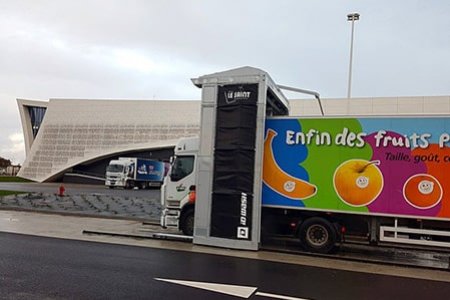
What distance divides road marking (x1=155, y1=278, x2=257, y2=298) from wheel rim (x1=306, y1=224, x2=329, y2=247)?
3.80 metres

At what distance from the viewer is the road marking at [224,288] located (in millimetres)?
6593

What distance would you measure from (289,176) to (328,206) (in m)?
1.17

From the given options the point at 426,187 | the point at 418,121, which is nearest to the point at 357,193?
the point at 426,187

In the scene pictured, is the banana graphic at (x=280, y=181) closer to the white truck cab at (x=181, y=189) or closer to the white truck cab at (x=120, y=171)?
the white truck cab at (x=181, y=189)

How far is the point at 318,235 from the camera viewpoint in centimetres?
1040

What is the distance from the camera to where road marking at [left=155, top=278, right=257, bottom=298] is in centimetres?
659

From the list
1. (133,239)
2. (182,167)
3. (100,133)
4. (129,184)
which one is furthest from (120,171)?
(133,239)

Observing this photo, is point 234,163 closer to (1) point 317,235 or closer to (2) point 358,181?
(1) point 317,235

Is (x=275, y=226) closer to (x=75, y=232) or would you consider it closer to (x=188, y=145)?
(x=188, y=145)

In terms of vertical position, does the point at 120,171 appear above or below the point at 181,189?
above

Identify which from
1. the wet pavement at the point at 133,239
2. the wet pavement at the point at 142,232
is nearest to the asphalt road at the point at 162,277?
the wet pavement at the point at 133,239

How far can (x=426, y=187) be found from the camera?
9602mm

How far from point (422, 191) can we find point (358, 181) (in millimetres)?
1367

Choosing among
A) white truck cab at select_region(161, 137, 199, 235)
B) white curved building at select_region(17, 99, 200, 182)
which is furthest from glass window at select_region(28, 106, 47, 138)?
white truck cab at select_region(161, 137, 199, 235)
